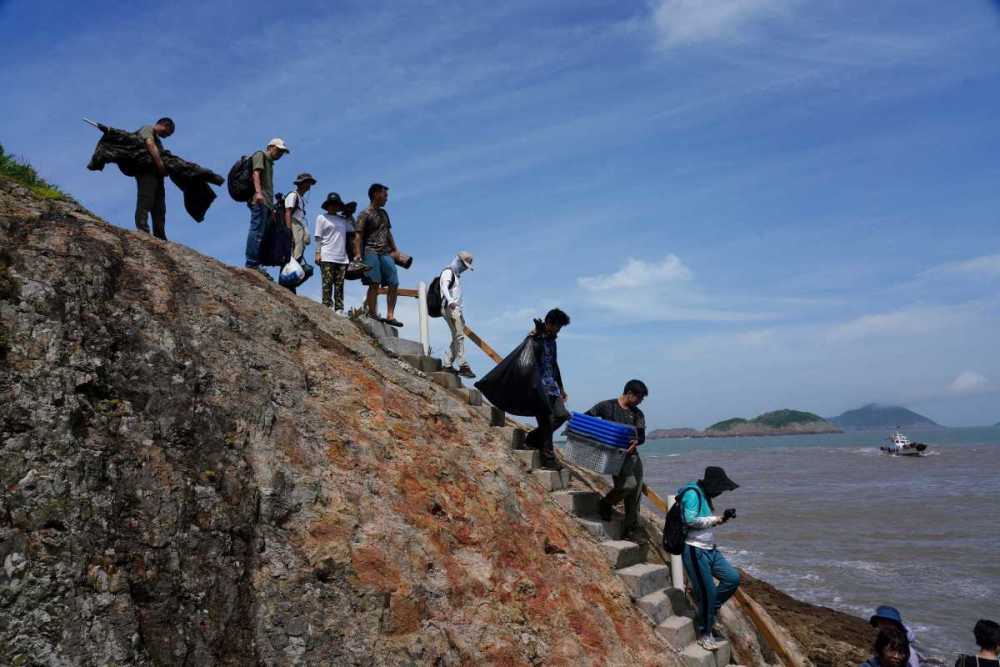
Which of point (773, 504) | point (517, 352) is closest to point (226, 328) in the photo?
point (517, 352)

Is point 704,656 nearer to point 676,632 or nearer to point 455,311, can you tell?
point 676,632

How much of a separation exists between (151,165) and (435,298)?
137 inches

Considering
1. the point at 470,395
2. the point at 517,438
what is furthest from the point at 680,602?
the point at 470,395

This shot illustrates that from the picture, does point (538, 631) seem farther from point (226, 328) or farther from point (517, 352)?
point (226, 328)

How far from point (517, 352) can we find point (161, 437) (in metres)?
3.68

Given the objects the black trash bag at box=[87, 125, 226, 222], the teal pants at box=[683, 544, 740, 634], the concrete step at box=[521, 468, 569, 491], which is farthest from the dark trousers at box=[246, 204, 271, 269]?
the teal pants at box=[683, 544, 740, 634]

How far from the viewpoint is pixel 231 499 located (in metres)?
4.48

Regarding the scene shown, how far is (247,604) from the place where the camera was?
4.11 m

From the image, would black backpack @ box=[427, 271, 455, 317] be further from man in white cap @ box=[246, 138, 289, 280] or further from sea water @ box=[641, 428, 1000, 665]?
sea water @ box=[641, 428, 1000, 665]

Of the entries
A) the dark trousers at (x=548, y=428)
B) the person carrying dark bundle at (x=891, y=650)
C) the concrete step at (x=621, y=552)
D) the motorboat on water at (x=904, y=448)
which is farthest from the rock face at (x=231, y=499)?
the motorboat on water at (x=904, y=448)

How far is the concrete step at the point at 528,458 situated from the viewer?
699 centimetres

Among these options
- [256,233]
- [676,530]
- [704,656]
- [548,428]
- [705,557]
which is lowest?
[704,656]

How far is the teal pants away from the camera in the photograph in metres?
6.29

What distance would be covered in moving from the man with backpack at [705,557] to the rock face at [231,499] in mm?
687
